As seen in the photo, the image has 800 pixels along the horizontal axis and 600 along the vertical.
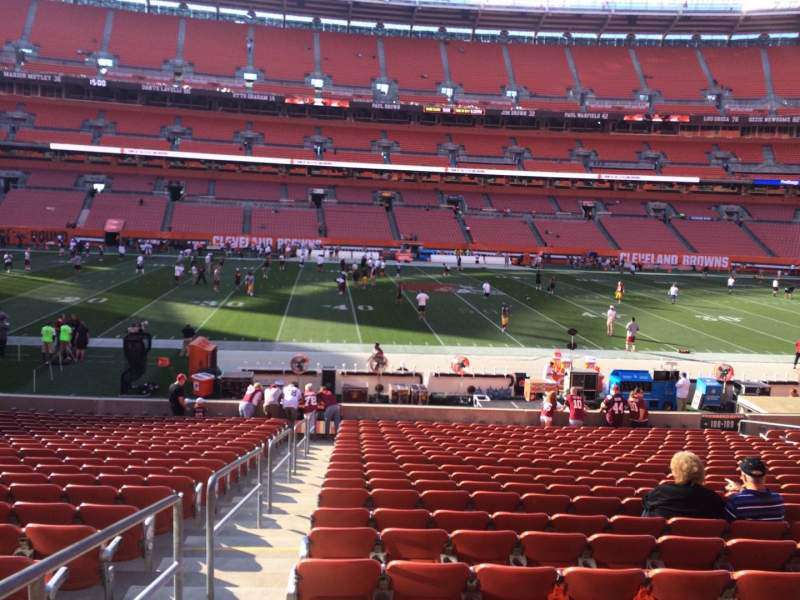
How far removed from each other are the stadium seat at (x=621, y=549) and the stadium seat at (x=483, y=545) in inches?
24.6

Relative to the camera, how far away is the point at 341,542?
14.5 feet

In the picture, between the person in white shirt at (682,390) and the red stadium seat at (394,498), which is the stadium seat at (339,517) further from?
the person in white shirt at (682,390)

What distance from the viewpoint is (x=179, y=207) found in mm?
54219

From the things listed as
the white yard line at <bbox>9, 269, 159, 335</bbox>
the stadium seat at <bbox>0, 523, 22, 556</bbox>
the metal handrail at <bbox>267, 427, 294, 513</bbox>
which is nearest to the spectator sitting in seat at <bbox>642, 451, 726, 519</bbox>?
the metal handrail at <bbox>267, 427, 294, 513</bbox>

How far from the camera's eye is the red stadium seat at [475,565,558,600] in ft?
12.3

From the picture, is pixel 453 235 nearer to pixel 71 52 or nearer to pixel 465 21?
pixel 465 21

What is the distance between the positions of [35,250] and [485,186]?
129 ft

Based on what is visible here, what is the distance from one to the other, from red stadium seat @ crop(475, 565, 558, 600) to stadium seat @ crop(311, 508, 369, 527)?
1416mm

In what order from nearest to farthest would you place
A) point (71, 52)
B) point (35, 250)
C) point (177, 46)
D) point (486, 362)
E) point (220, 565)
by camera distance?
point (220, 565) → point (486, 362) → point (35, 250) → point (71, 52) → point (177, 46)

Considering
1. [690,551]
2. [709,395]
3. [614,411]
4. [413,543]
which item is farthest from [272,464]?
[709,395]

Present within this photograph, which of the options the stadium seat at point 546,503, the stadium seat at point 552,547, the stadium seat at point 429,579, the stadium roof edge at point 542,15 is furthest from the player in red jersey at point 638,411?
the stadium roof edge at point 542,15

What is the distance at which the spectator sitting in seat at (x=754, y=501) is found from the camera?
5168mm

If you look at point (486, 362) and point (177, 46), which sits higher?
point (177, 46)

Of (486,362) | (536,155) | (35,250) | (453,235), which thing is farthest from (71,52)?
(486,362)
